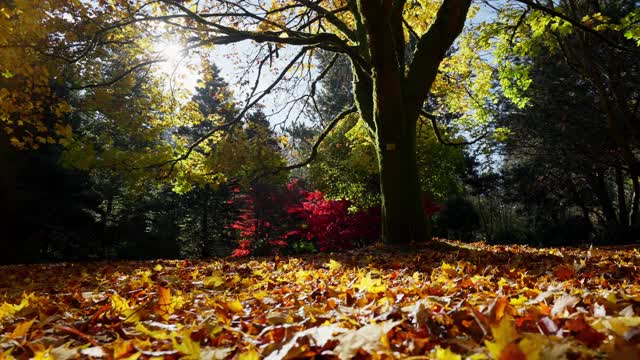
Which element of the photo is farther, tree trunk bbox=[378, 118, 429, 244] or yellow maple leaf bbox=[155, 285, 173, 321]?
tree trunk bbox=[378, 118, 429, 244]

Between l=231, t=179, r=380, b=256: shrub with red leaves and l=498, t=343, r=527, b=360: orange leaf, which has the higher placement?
l=231, t=179, r=380, b=256: shrub with red leaves

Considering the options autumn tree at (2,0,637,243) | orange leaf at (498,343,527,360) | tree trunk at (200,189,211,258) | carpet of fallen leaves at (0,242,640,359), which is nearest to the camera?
orange leaf at (498,343,527,360)

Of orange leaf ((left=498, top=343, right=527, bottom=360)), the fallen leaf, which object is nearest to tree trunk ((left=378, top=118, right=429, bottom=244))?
the fallen leaf

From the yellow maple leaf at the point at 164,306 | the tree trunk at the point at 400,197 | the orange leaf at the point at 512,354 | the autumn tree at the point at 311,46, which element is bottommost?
the yellow maple leaf at the point at 164,306

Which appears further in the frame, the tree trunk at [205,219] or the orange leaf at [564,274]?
the tree trunk at [205,219]

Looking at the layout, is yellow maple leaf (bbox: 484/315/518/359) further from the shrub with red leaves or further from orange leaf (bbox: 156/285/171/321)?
the shrub with red leaves

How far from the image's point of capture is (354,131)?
11.7 metres

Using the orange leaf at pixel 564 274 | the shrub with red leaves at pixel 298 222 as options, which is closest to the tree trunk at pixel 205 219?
the shrub with red leaves at pixel 298 222

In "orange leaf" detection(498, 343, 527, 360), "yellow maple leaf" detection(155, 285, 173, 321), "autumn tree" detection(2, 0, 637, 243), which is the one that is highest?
"autumn tree" detection(2, 0, 637, 243)

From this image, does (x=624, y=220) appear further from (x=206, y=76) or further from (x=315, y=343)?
(x=315, y=343)

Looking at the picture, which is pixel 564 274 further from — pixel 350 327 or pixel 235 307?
pixel 235 307

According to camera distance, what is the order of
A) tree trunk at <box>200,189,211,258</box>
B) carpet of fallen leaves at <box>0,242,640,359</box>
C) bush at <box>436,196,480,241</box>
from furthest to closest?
tree trunk at <box>200,189,211,258</box>
bush at <box>436,196,480,241</box>
carpet of fallen leaves at <box>0,242,640,359</box>

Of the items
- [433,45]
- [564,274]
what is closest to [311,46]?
[433,45]

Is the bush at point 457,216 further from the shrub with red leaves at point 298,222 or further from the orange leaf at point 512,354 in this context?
the orange leaf at point 512,354
